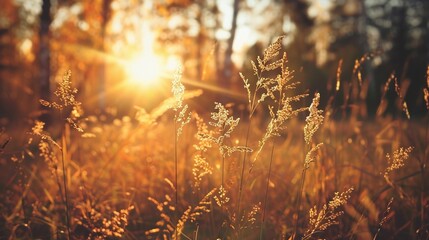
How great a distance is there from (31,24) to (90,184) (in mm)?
20575

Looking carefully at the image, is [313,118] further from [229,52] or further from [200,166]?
[229,52]

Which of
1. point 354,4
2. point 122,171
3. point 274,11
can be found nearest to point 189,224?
point 122,171

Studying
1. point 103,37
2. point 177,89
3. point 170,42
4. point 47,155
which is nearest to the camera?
point 177,89

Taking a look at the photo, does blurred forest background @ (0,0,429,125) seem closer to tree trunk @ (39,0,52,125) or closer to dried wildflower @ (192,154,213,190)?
tree trunk @ (39,0,52,125)

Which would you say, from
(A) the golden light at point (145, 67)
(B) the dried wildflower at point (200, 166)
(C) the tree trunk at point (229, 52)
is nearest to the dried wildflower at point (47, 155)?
(B) the dried wildflower at point (200, 166)

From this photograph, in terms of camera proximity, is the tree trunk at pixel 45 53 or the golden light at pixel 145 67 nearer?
the tree trunk at pixel 45 53

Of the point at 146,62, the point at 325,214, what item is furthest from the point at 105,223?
the point at 146,62

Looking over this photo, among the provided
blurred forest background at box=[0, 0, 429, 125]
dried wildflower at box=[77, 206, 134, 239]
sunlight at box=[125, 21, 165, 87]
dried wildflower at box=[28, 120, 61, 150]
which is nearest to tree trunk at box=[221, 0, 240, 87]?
blurred forest background at box=[0, 0, 429, 125]

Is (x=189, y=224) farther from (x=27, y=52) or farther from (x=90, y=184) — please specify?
(x=27, y=52)

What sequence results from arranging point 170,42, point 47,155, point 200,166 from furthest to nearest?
1. point 170,42
2. point 47,155
3. point 200,166

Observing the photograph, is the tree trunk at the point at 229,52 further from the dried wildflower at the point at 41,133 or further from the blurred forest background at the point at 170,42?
the dried wildflower at the point at 41,133

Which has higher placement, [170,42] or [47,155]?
[170,42]

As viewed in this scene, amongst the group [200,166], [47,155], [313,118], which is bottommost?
[47,155]

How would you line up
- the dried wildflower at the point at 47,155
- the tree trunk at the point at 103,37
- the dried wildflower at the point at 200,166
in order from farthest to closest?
the tree trunk at the point at 103,37, the dried wildflower at the point at 47,155, the dried wildflower at the point at 200,166
